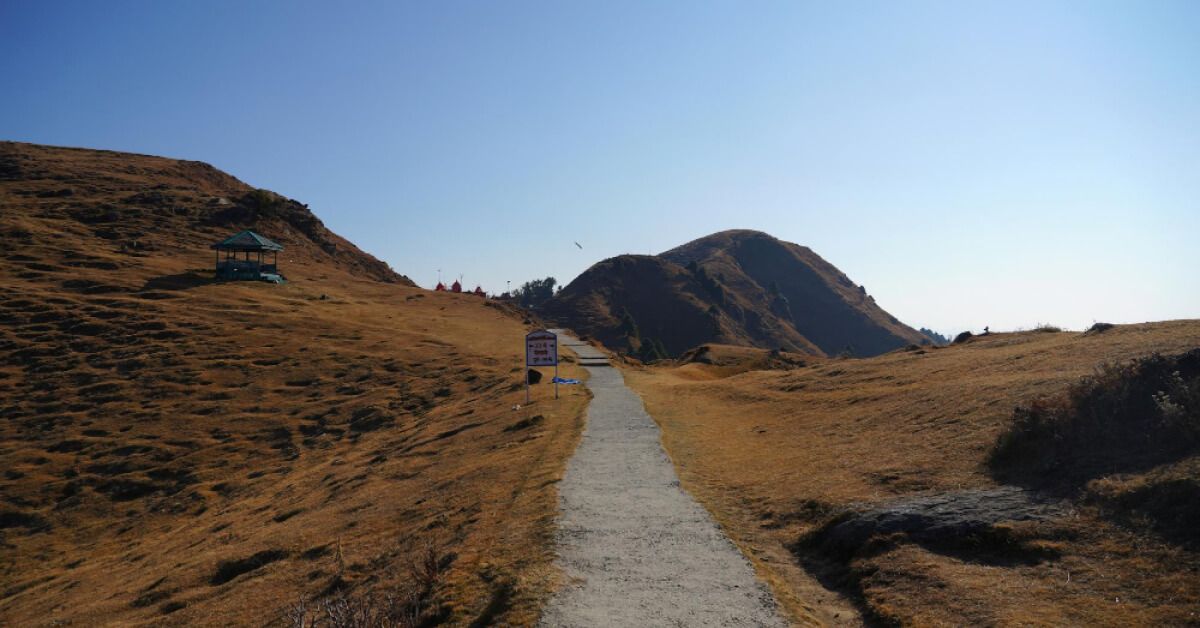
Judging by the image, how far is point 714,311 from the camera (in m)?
150

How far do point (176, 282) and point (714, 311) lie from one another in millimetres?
111088

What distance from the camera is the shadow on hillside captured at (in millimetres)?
57125

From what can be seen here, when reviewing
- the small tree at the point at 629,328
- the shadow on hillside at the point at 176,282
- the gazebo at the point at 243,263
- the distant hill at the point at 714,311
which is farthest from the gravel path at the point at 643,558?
the small tree at the point at 629,328

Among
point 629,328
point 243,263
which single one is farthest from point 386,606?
point 629,328

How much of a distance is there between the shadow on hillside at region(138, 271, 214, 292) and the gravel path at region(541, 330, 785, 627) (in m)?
55.1

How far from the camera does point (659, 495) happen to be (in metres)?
13.8

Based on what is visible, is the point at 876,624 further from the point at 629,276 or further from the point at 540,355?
the point at 629,276

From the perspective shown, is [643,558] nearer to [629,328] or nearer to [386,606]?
[386,606]

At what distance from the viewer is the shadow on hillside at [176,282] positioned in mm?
57125

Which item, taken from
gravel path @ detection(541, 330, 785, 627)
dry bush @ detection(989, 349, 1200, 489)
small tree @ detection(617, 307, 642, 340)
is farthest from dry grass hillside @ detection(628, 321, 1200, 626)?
small tree @ detection(617, 307, 642, 340)

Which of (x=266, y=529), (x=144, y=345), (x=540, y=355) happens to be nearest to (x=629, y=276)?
(x=144, y=345)

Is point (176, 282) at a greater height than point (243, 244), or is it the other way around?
point (243, 244)

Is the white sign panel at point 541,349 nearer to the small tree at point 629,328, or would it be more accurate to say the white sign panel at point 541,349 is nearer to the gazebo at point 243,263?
the gazebo at point 243,263

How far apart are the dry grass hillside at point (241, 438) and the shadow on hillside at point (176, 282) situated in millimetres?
364
